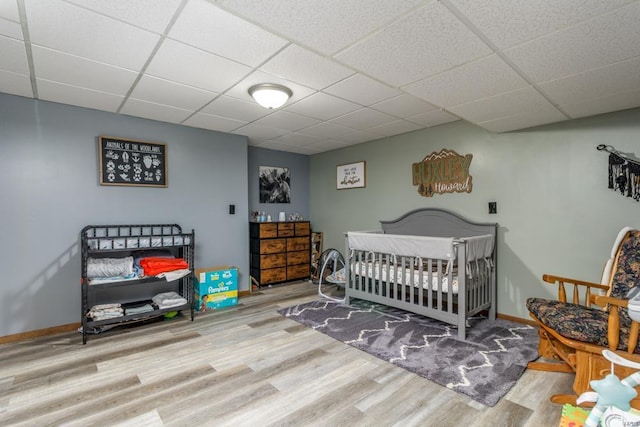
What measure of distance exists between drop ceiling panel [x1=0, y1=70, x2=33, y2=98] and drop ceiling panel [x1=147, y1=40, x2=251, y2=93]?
1.13 metres

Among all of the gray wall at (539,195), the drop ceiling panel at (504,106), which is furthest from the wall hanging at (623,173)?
the drop ceiling panel at (504,106)

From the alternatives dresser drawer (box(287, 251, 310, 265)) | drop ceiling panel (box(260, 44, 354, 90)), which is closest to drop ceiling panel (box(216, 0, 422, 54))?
drop ceiling panel (box(260, 44, 354, 90))

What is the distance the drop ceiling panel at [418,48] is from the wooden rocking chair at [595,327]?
5.65ft

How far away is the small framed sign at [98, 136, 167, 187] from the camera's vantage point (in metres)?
3.38

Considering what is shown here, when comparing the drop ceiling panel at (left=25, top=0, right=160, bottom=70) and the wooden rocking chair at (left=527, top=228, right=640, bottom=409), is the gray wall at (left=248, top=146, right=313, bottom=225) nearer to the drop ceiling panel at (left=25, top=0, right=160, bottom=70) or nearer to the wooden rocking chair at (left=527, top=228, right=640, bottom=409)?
the drop ceiling panel at (left=25, top=0, right=160, bottom=70)

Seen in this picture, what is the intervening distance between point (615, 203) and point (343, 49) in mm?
2839

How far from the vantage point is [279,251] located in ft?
16.4

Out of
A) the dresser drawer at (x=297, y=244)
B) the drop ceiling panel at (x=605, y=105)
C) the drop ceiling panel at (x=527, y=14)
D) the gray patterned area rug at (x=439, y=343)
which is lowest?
the gray patterned area rug at (x=439, y=343)

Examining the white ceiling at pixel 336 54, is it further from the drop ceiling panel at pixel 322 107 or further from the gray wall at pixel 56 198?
the gray wall at pixel 56 198

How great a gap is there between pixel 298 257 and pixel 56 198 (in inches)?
130

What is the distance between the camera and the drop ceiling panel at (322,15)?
1.52 m

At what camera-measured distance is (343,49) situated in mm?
1951

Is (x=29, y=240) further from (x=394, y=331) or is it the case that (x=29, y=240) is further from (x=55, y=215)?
(x=394, y=331)

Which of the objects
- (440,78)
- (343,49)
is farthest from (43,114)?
(440,78)
